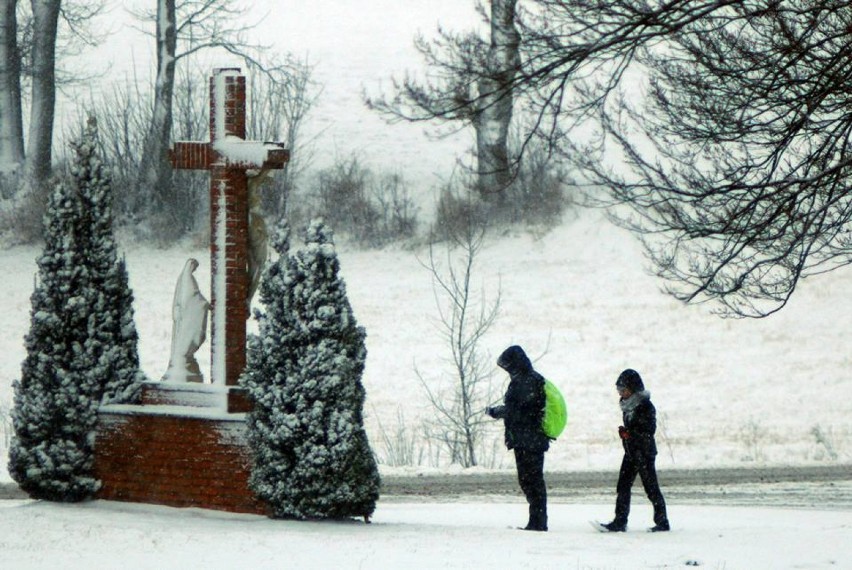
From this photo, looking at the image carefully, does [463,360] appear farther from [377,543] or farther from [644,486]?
[377,543]

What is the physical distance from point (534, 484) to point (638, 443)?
0.94 m

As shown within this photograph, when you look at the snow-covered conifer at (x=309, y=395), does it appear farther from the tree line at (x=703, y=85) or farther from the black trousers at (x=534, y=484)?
the tree line at (x=703, y=85)

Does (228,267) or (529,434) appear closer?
(529,434)

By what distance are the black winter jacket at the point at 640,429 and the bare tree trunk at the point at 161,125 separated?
23689mm

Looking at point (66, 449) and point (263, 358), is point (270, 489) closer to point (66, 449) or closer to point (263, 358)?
point (263, 358)

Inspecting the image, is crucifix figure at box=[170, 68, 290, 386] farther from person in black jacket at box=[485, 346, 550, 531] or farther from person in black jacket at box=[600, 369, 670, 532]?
person in black jacket at box=[600, 369, 670, 532]

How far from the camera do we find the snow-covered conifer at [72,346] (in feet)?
39.1

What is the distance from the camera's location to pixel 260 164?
11859mm

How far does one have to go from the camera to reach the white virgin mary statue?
12234 millimetres

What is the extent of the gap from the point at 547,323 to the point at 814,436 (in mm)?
7858

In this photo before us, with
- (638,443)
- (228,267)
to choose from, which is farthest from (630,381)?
(228,267)

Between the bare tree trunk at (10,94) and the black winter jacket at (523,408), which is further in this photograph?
the bare tree trunk at (10,94)

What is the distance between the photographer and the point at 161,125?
32.8 m

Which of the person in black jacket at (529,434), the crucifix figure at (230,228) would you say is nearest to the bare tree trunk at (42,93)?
the crucifix figure at (230,228)
